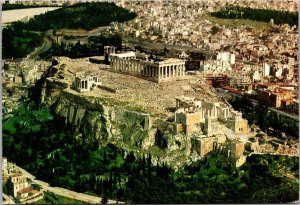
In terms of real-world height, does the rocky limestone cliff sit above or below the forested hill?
below

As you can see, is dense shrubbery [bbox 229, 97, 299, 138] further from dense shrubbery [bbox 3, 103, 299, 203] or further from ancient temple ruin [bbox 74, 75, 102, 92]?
ancient temple ruin [bbox 74, 75, 102, 92]

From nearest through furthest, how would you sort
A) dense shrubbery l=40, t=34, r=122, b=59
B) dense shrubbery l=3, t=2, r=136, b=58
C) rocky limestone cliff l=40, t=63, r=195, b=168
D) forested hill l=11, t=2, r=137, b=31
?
rocky limestone cliff l=40, t=63, r=195, b=168, dense shrubbery l=3, t=2, r=136, b=58, forested hill l=11, t=2, r=137, b=31, dense shrubbery l=40, t=34, r=122, b=59

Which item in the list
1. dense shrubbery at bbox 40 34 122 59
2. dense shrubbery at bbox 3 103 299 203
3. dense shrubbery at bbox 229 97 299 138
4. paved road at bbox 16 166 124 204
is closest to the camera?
paved road at bbox 16 166 124 204

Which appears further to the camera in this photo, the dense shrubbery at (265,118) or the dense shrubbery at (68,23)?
the dense shrubbery at (68,23)

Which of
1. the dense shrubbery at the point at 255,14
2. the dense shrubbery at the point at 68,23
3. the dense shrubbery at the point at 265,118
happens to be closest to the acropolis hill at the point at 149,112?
the dense shrubbery at the point at 265,118

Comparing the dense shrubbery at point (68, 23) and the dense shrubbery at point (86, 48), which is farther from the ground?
the dense shrubbery at point (68, 23)

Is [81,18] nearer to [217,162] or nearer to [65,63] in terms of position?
[65,63]

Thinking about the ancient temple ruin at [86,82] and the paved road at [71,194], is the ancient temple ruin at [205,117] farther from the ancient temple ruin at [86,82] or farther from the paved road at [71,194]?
the paved road at [71,194]

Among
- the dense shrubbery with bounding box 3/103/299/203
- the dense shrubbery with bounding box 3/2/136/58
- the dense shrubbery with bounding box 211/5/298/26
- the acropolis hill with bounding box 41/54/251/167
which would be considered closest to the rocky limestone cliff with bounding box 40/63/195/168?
the acropolis hill with bounding box 41/54/251/167

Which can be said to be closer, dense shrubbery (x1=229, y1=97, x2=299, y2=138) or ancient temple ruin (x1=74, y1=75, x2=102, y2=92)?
dense shrubbery (x1=229, y1=97, x2=299, y2=138)
